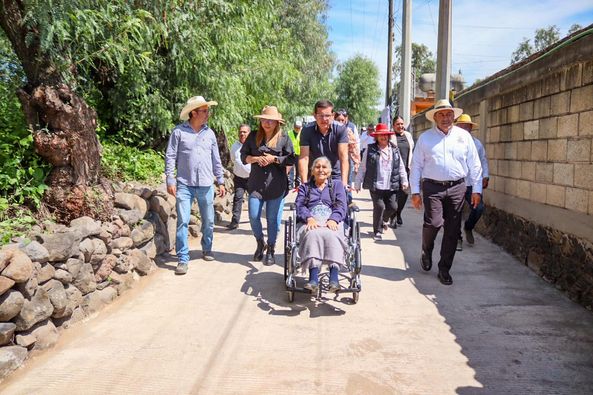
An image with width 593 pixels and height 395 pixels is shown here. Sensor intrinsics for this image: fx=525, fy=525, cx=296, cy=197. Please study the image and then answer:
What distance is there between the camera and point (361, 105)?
151ft

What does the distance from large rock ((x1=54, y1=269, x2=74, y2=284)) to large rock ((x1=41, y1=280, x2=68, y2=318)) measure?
1.5 inches

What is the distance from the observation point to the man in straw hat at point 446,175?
209 inches

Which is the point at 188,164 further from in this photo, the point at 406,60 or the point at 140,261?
the point at 406,60

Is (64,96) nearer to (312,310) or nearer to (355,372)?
(312,310)

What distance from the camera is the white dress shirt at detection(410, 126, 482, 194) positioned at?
5.31 meters

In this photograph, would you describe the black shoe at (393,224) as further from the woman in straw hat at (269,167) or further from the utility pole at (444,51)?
the woman in straw hat at (269,167)

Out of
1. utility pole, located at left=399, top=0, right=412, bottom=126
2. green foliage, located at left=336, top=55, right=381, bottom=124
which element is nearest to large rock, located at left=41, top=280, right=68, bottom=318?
utility pole, located at left=399, top=0, right=412, bottom=126

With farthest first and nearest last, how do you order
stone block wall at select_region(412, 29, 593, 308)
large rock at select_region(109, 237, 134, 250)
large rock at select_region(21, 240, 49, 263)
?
1. large rock at select_region(109, 237, 134, 250)
2. stone block wall at select_region(412, 29, 593, 308)
3. large rock at select_region(21, 240, 49, 263)

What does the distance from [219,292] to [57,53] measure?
2687 millimetres

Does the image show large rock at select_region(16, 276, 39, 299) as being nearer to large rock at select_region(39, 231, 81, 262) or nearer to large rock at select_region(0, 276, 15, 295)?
large rock at select_region(0, 276, 15, 295)

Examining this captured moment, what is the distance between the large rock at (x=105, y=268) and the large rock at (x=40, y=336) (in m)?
0.85

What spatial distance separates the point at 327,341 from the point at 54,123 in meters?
3.18

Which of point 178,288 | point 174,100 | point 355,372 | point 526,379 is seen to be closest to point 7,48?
point 174,100

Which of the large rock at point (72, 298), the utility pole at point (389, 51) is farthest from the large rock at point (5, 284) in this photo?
the utility pole at point (389, 51)
